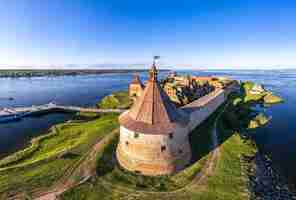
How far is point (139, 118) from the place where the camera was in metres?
17.8

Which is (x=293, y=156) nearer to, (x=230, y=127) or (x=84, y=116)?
(x=230, y=127)

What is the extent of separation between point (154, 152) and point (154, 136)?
1.60 meters

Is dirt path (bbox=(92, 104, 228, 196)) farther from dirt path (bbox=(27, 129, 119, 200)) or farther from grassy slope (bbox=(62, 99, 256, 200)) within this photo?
dirt path (bbox=(27, 129, 119, 200))

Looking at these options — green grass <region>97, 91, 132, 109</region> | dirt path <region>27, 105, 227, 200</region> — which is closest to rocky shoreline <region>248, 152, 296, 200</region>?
dirt path <region>27, 105, 227, 200</region>

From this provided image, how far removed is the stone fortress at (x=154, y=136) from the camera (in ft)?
54.9

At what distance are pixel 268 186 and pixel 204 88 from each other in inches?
1599

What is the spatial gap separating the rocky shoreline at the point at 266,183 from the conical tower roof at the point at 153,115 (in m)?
9.00

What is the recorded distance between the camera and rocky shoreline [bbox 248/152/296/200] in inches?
667

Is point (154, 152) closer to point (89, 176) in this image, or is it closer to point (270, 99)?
point (89, 176)

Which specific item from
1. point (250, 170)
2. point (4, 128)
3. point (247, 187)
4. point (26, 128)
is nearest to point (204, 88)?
point (250, 170)

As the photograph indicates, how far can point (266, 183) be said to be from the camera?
1867 cm

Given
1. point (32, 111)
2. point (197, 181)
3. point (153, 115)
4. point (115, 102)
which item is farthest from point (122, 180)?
point (32, 111)

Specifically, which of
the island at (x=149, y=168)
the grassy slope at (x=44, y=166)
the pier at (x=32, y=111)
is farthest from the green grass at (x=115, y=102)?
the island at (x=149, y=168)

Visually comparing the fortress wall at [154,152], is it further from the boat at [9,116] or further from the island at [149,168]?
the boat at [9,116]
